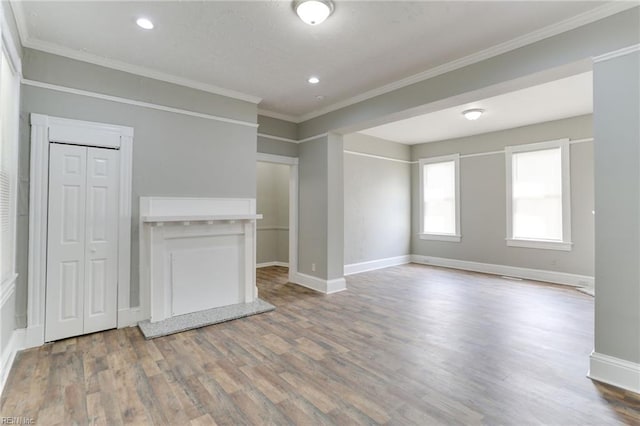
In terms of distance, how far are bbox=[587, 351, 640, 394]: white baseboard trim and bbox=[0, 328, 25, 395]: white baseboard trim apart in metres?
4.48

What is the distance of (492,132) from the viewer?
639 cm

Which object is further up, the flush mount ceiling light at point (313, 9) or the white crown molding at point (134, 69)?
the white crown molding at point (134, 69)

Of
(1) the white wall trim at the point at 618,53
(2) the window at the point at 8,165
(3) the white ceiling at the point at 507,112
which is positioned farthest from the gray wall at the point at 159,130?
(1) the white wall trim at the point at 618,53

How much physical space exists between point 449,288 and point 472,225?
221cm

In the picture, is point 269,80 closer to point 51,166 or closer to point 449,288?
point 51,166

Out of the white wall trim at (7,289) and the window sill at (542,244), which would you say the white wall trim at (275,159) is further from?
the window sill at (542,244)

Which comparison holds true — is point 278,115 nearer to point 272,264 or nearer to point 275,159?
point 275,159

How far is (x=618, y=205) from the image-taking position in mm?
2324

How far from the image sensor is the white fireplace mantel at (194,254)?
11.5ft

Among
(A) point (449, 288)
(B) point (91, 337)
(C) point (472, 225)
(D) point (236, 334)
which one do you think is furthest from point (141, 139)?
(C) point (472, 225)

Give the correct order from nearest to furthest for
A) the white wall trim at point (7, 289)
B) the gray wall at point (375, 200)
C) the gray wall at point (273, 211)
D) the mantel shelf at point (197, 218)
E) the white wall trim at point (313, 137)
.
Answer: the white wall trim at point (7, 289)
the mantel shelf at point (197, 218)
the white wall trim at point (313, 137)
the gray wall at point (375, 200)
the gray wall at point (273, 211)

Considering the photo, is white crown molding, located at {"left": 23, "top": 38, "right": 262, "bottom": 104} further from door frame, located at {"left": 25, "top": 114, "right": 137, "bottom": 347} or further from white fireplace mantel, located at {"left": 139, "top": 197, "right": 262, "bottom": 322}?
white fireplace mantel, located at {"left": 139, "top": 197, "right": 262, "bottom": 322}

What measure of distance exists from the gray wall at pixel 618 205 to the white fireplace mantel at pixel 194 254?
12.0 ft

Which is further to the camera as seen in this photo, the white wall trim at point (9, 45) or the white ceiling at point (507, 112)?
the white ceiling at point (507, 112)
